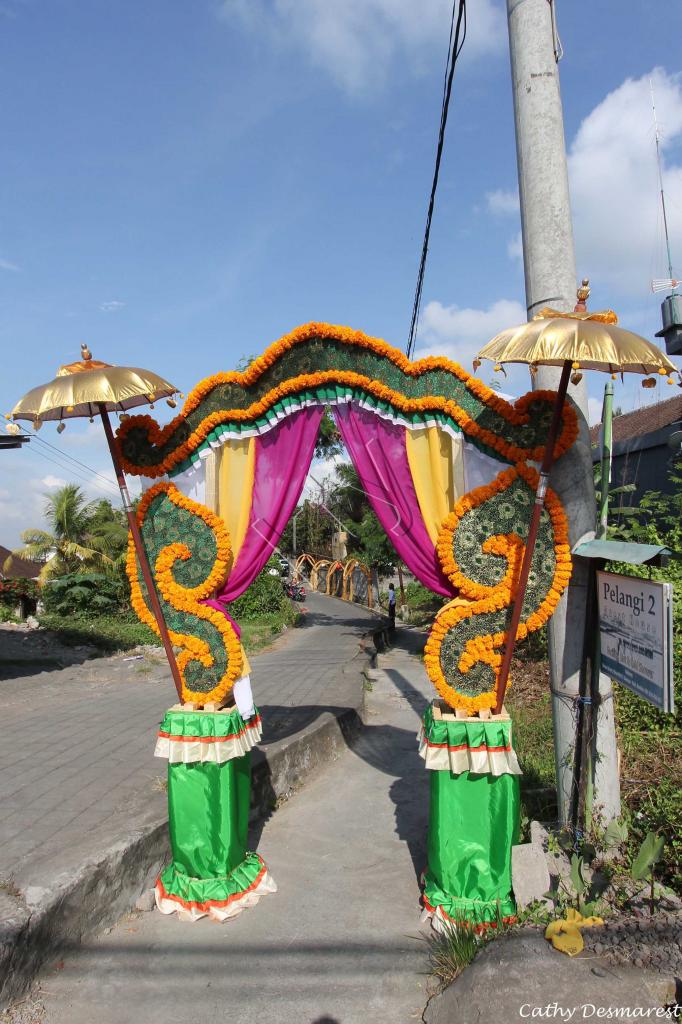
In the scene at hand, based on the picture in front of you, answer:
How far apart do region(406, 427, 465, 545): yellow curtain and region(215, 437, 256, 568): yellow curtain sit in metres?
0.98

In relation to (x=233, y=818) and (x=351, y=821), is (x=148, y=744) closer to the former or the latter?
(x=351, y=821)

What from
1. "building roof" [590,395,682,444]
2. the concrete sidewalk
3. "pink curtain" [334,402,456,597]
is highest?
"building roof" [590,395,682,444]

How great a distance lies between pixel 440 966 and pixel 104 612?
1593cm

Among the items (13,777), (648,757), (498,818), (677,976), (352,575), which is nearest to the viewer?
Result: (677,976)

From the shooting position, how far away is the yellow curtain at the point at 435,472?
3.91 metres

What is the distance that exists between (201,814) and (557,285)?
3729 millimetres

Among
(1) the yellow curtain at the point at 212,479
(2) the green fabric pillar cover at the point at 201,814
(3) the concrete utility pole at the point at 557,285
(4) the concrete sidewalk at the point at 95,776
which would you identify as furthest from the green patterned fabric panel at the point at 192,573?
(3) the concrete utility pole at the point at 557,285

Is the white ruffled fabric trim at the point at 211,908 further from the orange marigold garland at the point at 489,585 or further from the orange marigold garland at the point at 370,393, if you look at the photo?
the orange marigold garland at the point at 370,393

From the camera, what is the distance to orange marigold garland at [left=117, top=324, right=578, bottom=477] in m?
3.76

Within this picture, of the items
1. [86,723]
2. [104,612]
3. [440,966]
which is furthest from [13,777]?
[104,612]

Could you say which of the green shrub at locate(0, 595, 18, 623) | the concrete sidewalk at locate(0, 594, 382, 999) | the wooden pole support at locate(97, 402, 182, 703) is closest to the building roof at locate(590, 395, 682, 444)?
the concrete sidewalk at locate(0, 594, 382, 999)

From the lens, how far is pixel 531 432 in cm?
377

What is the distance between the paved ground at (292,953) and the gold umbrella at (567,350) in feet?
6.38

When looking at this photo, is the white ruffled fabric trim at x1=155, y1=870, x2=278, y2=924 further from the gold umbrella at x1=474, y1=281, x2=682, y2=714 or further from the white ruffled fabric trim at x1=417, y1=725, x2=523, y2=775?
the gold umbrella at x1=474, y1=281, x2=682, y2=714
